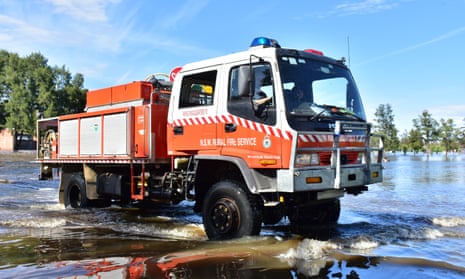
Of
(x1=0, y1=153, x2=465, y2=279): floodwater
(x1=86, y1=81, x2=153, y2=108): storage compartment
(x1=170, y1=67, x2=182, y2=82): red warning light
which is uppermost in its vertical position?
(x1=170, y1=67, x2=182, y2=82): red warning light

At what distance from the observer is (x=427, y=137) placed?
8300 centimetres

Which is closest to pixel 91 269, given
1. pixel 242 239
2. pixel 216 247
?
pixel 216 247

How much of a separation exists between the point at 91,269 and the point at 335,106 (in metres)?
4.10

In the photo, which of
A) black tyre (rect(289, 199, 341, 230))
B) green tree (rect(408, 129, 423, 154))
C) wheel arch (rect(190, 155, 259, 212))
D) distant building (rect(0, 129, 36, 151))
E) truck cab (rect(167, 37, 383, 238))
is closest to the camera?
truck cab (rect(167, 37, 383, 238))

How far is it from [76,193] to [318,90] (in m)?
7.43

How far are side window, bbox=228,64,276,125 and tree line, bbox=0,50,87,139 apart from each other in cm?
5959

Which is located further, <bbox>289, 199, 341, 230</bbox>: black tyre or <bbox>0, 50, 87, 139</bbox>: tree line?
<bbox>0, 50, 87, 139</bbox>: tree line

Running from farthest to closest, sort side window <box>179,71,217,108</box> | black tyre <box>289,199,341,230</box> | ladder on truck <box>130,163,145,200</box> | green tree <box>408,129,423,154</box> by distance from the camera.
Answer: green tree <box>408,129,423,154</box>
ladder on truck <box>130,163,145,200</box>
black tyre <box>289,199,341,230</box>
side window <box>179,71,217,108</box>

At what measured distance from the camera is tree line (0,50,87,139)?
61.1 metres

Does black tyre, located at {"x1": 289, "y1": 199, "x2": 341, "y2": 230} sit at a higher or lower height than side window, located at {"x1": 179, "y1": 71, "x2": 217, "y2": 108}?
lower

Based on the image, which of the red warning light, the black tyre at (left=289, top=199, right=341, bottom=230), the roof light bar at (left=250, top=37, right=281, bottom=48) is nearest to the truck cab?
the roof light bar at (left=250, top=37, right=281, bottom=48)

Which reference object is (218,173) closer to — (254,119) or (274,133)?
(254,119)

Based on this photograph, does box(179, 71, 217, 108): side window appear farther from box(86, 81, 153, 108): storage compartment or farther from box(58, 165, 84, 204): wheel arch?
box(58, 165, 84, 204): wheel arch

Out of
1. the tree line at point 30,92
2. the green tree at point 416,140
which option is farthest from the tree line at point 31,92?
the green tree at point 416,140
